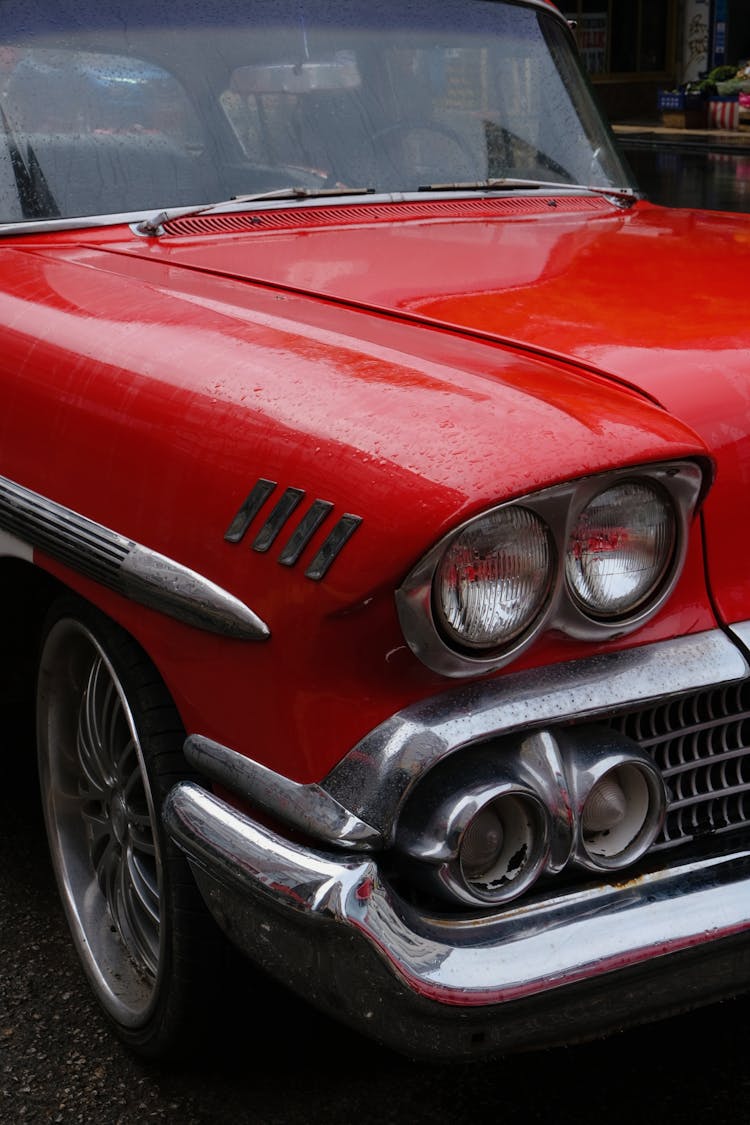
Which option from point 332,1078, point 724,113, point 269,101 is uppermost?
point 269,101

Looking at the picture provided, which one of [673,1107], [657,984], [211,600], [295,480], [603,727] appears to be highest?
[295,480]

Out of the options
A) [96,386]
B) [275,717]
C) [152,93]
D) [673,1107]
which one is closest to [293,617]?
[275,717]

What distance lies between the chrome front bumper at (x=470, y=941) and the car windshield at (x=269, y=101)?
4.79 feet

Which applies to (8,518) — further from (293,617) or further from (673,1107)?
(673,1107)

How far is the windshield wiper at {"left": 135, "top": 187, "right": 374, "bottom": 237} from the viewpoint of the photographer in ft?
8.96

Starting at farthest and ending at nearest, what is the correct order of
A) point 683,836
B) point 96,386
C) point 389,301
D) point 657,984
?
point 389,301 < point 96,386 < point 683,836 < point 657,984

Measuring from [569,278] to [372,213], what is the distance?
26.4 inches

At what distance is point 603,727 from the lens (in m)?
1.78

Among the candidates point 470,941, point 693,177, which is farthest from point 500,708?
point 693,177

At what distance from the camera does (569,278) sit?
2436 millimetres

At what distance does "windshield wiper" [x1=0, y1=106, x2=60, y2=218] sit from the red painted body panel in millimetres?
324

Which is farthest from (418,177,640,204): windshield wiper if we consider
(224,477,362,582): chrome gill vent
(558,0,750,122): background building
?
(558,0,750,122): background building

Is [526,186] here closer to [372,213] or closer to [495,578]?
[372,213]

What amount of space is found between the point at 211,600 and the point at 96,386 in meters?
0.44
